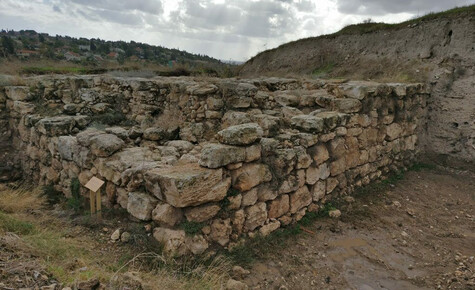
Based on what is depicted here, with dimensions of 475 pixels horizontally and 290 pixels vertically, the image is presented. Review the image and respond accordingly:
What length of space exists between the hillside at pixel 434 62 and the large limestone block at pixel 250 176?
5275 mm

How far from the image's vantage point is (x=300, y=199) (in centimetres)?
456

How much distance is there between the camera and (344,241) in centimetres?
426

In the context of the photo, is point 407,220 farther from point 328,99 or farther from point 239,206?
point 239,206

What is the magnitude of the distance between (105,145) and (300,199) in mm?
2801

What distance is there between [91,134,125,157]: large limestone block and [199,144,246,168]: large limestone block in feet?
5.06

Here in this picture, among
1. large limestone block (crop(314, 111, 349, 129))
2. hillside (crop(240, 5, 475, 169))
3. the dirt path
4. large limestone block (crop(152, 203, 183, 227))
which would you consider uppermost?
hillside (crop(240, 5, 475, 169))

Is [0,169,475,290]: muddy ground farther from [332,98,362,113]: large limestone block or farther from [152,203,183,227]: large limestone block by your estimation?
[332,98,362,113]: large limestone block

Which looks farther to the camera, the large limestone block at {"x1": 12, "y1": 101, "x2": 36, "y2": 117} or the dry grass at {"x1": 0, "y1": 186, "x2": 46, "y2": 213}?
the large limestone block at {"x1": 12, "y1": 101, "x2": 36, "y2": 117}

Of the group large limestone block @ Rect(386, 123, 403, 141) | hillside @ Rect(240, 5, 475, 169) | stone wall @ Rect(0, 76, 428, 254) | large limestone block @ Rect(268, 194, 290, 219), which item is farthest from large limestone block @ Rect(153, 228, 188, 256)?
hillside @ Rect(240, 5, 475, 169)

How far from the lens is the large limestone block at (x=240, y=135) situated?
152 inches

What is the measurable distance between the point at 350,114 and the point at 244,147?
2497mm

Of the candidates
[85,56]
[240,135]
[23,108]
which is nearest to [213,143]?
[240,135]

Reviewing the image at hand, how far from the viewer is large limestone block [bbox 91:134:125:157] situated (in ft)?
14.7

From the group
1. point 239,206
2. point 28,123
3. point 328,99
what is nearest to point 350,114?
point 328,99
